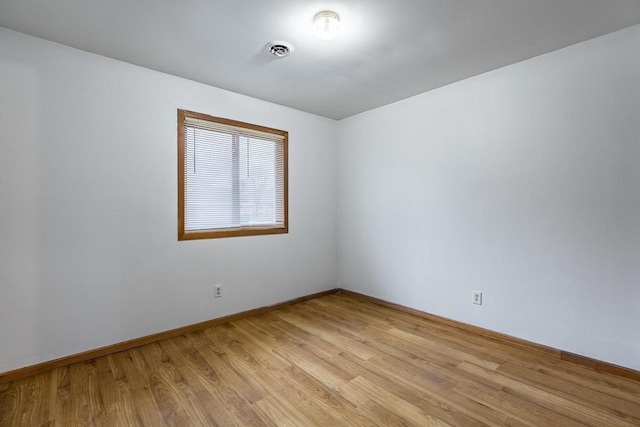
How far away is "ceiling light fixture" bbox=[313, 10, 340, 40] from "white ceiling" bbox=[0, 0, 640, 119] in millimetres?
40

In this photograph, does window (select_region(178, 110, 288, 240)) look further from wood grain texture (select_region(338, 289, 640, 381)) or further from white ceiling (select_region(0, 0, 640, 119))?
wood grain texture (select_region(338, 289, 640, 381))

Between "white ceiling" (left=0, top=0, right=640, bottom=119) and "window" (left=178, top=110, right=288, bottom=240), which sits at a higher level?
"white ceiling" (left=0, top=0, right=640, bottom=119)

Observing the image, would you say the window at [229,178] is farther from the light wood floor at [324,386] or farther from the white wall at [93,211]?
the light wood floor at [324,386]

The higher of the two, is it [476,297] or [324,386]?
[476,297]

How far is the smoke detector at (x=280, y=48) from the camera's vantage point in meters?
2.15

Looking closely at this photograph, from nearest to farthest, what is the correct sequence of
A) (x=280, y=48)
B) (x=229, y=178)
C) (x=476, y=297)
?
(x=280, y=48) < (x=476, y=297) < (x=229, y=178)

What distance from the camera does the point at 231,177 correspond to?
310 cm

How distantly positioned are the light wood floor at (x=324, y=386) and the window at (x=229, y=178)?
3.68 ft

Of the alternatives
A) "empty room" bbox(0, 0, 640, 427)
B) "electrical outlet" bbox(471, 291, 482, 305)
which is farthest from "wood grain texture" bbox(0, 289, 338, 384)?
"electrical outlet" bbox(471, 291, 482, 305)

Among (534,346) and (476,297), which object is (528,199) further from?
(534,346)

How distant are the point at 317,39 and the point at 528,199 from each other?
210 centimetres

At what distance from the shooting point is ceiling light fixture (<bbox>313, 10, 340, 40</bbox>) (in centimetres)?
182

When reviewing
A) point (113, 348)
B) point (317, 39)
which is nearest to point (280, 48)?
point (317, 39)

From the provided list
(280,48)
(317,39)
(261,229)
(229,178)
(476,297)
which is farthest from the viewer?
(261,229)
